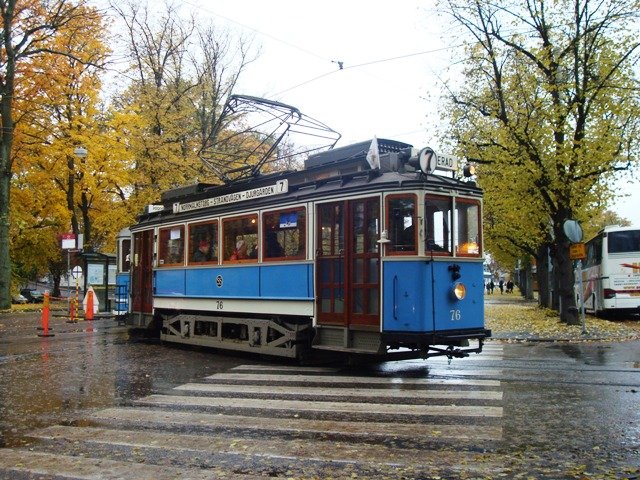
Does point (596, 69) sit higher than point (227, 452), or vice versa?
point (596, 69)

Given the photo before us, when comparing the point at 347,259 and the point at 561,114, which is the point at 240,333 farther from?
the point at 561,114

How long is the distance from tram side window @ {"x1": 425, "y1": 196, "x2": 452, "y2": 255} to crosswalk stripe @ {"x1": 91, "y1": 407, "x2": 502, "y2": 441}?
11.3 feet

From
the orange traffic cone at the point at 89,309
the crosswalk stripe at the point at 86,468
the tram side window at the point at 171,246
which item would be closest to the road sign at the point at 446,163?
the crosswalk stripe at the point at 86,468

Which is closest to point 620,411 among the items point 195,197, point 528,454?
point 528,454

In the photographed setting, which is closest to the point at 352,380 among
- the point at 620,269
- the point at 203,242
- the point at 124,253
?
the point at 203,242

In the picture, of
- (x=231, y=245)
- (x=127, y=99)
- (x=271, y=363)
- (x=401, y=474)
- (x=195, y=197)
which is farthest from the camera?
(x=127, y=99)

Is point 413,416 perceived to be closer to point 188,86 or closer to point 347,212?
point 347,212

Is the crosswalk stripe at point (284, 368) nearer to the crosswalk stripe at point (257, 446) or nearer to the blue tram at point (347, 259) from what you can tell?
the blue tram at point (347, 259)

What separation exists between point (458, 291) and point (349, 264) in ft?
5.74

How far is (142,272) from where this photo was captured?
1605 centimetres

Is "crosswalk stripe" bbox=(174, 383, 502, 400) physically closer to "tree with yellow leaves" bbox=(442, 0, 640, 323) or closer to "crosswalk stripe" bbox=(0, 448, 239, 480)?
"crosswalk stripe" bbox=(0, 448, 239, 480)

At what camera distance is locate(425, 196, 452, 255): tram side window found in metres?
9.52

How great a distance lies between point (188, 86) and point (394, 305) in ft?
84.8

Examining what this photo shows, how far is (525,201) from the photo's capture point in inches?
788
